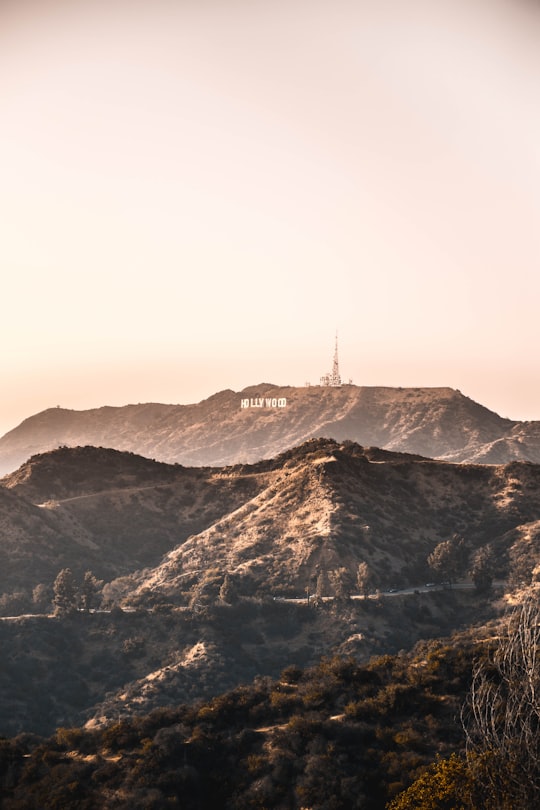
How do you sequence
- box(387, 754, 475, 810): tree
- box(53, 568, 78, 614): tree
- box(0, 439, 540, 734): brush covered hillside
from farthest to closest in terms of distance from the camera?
1. box(53, 568, 78, 614): tree
2. box(0, 439, 540, 734): brush covered hillside
3. box(387, 754, 475, 810): tree

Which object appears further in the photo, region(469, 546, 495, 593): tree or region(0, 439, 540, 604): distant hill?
region(0, 439, 540, 604): distant hill

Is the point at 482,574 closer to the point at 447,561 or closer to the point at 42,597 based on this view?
the point at 447,561

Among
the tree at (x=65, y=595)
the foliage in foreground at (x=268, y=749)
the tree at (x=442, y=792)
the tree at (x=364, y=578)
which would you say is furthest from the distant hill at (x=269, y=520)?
the tree at (x=442, y=792)

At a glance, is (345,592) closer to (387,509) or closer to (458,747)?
(387,509)

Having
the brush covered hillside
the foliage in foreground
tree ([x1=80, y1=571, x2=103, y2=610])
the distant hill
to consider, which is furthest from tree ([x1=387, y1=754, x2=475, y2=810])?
tree ([x1=80, y1=571, x2=103, y2=610])

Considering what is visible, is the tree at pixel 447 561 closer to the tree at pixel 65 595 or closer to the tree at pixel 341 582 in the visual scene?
the tree at pixel 341 582

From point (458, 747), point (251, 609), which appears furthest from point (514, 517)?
point (458, 747)

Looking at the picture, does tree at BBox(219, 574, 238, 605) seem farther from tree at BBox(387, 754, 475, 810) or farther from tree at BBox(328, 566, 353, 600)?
tree at BBox(387, 754, 475, 810)
